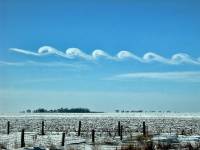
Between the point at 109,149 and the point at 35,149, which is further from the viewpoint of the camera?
the point at 109,149

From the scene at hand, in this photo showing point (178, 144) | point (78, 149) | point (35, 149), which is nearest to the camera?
point (35, 149)

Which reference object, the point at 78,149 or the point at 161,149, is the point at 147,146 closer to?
the point at 161,149

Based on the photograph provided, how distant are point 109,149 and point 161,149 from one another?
2.21 m

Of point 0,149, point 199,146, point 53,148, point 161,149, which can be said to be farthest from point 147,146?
point 0,149

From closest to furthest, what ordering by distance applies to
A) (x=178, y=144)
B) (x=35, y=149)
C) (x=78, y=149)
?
(x=35, y=149)
(x=78, y=149)
(x=178, y=144)

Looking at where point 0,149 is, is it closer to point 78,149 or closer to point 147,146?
point 78,149

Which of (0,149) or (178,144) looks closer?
(0,149)

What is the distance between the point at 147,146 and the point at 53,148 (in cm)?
400

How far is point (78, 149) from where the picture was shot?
20.0 m

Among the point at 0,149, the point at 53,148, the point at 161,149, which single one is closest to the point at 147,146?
the point at 161,149

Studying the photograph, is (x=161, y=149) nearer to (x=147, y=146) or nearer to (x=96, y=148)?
(x=147, y=146)

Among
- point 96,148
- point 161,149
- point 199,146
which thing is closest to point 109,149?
point 96,148

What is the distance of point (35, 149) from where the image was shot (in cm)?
1850

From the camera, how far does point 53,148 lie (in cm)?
2039
